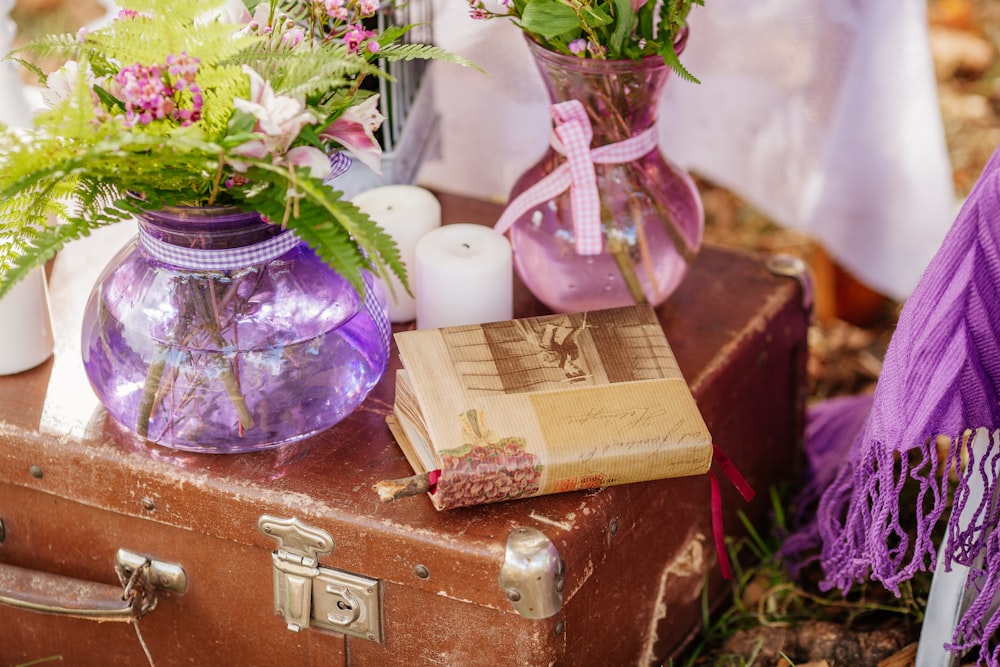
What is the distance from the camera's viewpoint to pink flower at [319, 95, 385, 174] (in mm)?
854

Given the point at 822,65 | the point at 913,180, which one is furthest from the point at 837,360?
the point at 822,65

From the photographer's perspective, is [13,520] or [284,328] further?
[13,520]

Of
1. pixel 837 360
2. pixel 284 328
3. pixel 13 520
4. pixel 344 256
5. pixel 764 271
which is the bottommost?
pixel 837 360

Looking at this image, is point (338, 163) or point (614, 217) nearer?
point (338, 163)

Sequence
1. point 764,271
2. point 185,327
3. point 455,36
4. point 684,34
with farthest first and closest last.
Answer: point 455,36 < point 764,271 < point 684,34 < point 185,327

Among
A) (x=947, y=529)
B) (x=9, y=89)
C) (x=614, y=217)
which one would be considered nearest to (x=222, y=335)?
(x=614, y=217)

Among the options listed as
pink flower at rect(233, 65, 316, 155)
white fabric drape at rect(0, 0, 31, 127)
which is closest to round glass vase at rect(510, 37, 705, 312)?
pink flower at rect(233, 65, 316, 155)

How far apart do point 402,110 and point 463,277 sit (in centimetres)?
34

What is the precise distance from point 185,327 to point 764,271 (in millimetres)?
669

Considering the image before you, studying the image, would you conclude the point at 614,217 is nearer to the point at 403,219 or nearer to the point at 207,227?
the point at 403,219

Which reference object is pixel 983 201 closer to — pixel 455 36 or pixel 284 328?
pixel 284 328

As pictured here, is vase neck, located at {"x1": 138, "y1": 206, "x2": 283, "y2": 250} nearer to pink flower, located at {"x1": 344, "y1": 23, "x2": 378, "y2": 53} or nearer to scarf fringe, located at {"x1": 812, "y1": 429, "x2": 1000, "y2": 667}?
pink flower, located at {"x1": 344, "y1": 23, "x2": 378, "y2": 53}

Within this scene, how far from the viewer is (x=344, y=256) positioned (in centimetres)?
80

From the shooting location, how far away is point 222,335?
0.91 m
